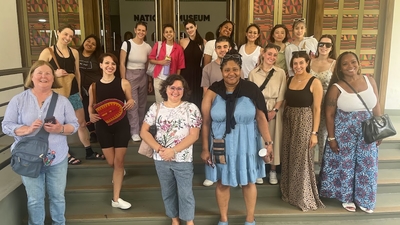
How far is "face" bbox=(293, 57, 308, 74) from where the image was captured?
290 centimetres

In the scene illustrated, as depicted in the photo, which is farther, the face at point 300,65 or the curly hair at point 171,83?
the face at point 300,65

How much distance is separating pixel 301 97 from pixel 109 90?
1.76m

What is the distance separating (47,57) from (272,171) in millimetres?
2614

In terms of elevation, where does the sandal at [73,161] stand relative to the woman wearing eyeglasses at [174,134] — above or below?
below

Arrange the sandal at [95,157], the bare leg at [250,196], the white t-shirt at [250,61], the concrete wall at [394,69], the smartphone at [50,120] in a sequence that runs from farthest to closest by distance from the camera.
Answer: the concrete wall at [394,69], the sandal at [95,157], the white t-shirt at [250,61], the bare leg at [250,196], the smartphone at [50,120]

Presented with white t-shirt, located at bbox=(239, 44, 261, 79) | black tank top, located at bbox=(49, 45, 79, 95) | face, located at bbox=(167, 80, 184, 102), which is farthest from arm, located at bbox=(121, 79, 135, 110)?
white t-shirt, located at bbox=(239, 44, 261, 79)

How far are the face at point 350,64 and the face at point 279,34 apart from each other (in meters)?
0.85

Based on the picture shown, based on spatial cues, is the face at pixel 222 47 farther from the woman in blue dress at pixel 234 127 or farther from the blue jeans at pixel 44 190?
the blue jeans at pixel 44 190

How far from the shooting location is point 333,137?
3.04 m

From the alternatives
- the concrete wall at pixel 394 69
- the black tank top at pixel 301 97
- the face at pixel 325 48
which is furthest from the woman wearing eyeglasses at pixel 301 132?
the concrete wall at pixel 394 69

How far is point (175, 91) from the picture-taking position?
8.27 feet

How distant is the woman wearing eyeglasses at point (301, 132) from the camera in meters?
2.93

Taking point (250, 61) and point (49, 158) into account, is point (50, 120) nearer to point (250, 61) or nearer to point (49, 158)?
point (49, 158)

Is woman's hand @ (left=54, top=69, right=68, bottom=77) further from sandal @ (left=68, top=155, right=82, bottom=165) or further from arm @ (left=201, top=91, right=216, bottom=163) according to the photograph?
arm @ (left=201, top=91, right=216, bottom=163)
